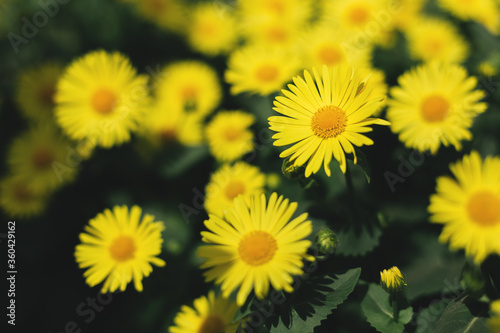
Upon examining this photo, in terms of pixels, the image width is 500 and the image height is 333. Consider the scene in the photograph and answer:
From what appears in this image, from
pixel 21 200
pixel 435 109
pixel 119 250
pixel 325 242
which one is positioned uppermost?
pixel 21 200

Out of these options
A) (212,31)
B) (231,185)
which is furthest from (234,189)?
(212,31)

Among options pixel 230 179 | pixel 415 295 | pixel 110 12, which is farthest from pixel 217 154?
pixel 110 12

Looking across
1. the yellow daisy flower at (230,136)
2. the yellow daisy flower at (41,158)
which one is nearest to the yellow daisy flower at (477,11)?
the yellow daisy flower at (230,136)

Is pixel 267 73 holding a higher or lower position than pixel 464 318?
higher

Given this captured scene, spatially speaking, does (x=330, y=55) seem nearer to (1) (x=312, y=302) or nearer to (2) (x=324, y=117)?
(2) (x=324, y=117)

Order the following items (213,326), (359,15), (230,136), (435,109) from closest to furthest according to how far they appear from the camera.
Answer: (213,326)
(435,109)
(230,136)
(359,15)

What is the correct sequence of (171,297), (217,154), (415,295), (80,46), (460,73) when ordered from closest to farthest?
(415,295) < (460,73) < (171,297) < (217,154) < (80,46)

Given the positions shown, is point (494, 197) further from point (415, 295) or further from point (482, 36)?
point (482, 36)
